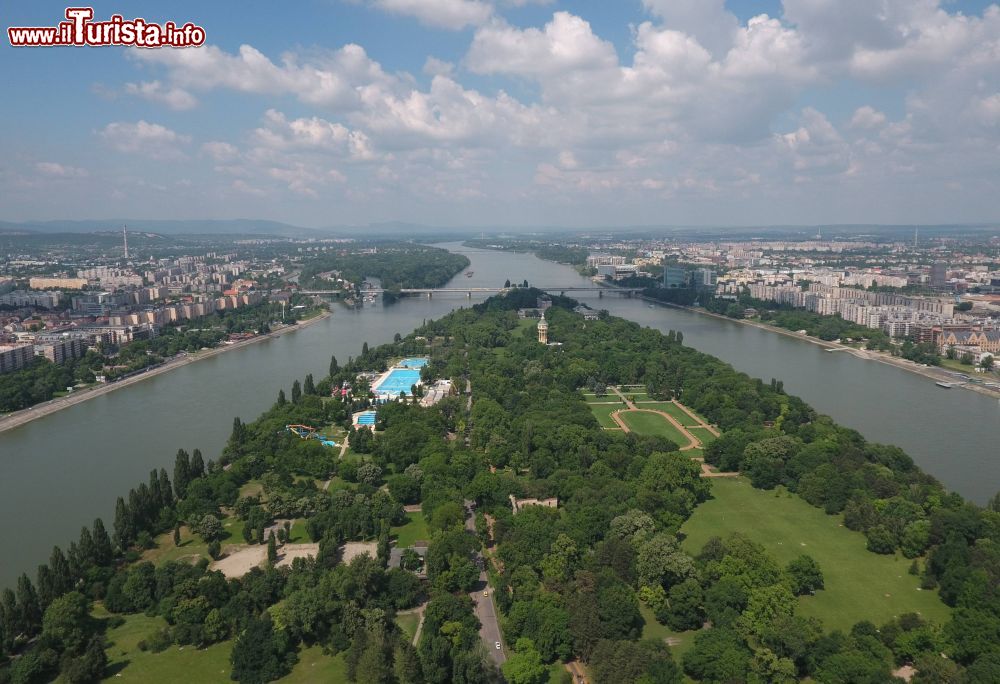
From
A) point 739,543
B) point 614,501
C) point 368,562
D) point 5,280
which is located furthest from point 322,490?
point 5,280

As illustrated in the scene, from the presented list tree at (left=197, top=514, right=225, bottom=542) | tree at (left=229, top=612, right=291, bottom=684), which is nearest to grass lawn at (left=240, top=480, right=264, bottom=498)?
tree at (left=197, top=514, right=225, bottom=542)

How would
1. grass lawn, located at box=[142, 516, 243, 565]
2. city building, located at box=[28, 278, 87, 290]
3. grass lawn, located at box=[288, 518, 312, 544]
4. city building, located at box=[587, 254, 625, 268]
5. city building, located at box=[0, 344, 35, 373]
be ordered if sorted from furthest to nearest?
city building, located at box=[587, 254, 625, 268], city building, located at box=[28, 278, 87, 290], city building, located at box=[0, 344, 35, 373], grass lawn, located at box=[288, 518, 312, 544], grass lawn, located at box=[142, 516, 243, 565]

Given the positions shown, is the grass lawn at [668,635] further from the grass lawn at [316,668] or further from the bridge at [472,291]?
the bridge at [472,291]

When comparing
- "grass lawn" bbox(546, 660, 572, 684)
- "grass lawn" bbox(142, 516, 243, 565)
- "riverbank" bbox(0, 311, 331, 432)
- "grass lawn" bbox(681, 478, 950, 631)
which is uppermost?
"riverbank" bbox(0, 311, 331, 432)

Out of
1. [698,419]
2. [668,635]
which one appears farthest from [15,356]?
[668,635]

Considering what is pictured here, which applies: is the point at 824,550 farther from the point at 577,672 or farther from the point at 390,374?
the point at 390,374

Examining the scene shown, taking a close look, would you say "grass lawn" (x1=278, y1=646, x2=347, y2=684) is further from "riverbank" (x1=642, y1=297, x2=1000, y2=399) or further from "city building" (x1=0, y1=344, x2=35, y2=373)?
"riverbank" (x1=642, y1=297, x2=1000, y2=399)

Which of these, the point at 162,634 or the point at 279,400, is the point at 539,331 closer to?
the point at 279,400
